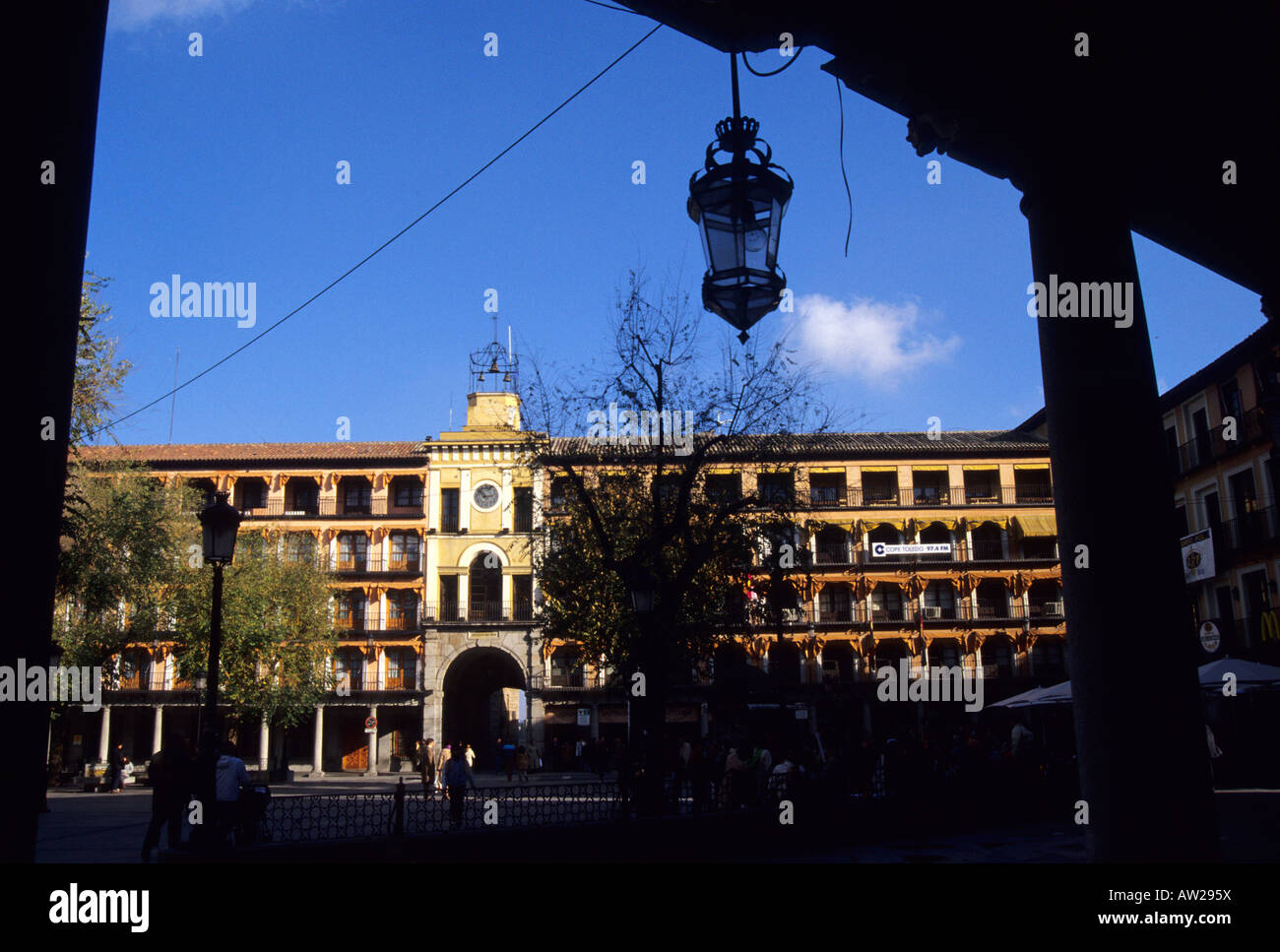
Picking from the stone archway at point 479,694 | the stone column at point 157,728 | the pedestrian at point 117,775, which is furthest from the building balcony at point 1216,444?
the stone column at point 157,728

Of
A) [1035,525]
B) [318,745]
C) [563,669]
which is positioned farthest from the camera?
[1035,525]

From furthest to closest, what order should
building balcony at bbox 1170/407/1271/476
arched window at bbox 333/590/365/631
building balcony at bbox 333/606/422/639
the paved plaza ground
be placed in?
arched window at bbox 333/590/365/631 → building balcony at bbox 333/606/422/639 → building balcony at bbox 1170/407/1271/476 → the paved plaza ground

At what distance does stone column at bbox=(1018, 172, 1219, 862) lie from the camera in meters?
5.27

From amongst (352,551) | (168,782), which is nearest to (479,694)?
(352,551)

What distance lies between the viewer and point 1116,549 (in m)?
5.48

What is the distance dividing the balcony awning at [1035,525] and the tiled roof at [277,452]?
29.2 m

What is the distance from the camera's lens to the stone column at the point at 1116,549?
5.27 m

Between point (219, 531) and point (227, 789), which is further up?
point (219, 531)

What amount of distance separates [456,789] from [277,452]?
4036cm

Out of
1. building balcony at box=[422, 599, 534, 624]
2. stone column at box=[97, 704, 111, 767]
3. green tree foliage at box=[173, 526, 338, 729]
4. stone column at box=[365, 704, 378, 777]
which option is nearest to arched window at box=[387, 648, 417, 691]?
stone column at box=[365, 704, 378, 777]

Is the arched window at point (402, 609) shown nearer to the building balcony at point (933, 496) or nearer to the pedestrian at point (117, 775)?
the pedestrian at point (117, 775)

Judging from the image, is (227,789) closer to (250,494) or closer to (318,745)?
(318,745)

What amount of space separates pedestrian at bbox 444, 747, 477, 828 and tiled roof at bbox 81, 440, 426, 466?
34352 millimetres

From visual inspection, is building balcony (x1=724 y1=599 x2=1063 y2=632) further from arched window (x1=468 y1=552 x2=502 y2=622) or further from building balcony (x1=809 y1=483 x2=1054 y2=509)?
Answer: arched window (x1=468 y1=552 x2=502 y2=622)
